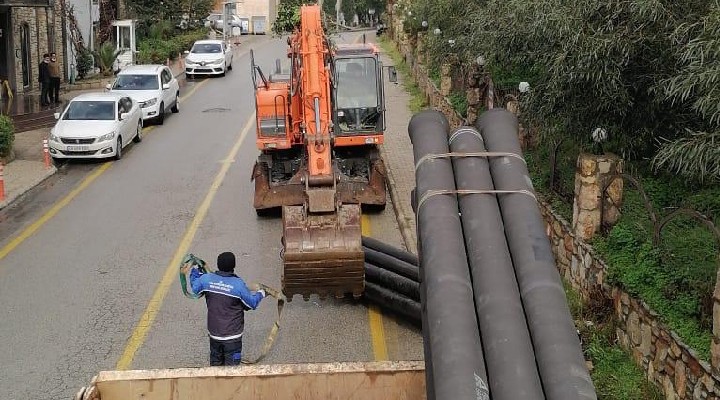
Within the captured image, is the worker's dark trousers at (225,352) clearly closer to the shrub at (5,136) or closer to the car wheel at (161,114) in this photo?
the shrub at (5,136)

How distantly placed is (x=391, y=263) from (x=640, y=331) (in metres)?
3.61

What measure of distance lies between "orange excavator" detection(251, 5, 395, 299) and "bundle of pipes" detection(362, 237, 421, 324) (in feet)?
1.70

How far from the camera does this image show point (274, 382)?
699 cm

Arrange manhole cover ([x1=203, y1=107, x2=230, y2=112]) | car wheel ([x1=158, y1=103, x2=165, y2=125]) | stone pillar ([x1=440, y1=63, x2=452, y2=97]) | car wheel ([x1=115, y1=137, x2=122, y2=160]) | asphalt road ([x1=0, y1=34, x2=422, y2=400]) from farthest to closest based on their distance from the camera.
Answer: manhole cover ([x1=203, y1=107, x2=230, y2=112]) < car wheel ([x1=158, y1=103, x2=165, y2=125]) < stone pillar ([x1=440, y1=63, x2=452, y2=97]) < car wheel ([x1=115, y1=137, x2=122, y2=160]) < asphalt road ([x1=0, y1=34, x2=422, y2=400])

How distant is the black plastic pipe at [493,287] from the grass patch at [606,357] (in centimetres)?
282

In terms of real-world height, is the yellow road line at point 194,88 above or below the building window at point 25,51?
below

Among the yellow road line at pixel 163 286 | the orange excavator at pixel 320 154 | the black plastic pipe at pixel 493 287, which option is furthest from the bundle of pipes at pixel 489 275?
the yellow road line at pixel 163 286

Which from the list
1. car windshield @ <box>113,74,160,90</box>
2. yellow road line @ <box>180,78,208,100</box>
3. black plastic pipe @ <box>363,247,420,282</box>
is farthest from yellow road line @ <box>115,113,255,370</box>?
yellow road line @ <box>180,78,208,100</box>

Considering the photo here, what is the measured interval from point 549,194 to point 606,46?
3.38 m

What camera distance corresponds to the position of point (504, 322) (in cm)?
565

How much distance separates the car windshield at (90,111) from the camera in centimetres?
2181

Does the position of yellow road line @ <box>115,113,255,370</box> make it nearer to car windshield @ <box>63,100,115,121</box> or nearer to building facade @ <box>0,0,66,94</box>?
car windshield @ <box>63,100,115,121</box>

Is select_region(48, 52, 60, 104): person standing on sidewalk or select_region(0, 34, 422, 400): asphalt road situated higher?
select_region(48, 52, 60, 104): person standing on sidewalk

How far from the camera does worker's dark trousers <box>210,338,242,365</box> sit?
8742mm
